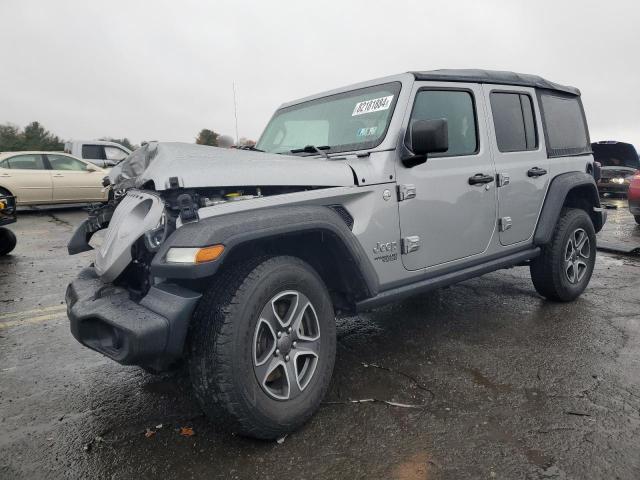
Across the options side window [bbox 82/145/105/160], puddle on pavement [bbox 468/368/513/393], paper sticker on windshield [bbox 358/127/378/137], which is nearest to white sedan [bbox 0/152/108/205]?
side window [bbox 82/145/105/160]

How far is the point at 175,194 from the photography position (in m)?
2.28

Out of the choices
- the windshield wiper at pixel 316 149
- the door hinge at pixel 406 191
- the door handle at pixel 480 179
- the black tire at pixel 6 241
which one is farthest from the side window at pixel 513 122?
the black tire at pixel 6 241

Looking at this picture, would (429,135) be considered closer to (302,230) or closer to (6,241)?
(302,230)

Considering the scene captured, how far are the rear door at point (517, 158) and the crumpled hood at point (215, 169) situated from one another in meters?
1.59

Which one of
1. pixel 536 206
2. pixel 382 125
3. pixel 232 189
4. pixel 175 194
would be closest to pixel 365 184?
pixel 382 125

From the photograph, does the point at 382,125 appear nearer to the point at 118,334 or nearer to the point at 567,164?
the point at 118,334

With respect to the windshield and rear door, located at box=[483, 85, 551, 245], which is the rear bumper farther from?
the windshield

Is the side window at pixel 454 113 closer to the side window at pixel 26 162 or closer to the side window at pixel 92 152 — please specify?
the side window at pixel 26 162

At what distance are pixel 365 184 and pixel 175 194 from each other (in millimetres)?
1100

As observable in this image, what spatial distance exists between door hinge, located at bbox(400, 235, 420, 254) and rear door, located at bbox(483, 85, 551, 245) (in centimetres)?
101

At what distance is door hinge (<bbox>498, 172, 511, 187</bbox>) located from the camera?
3.67 m

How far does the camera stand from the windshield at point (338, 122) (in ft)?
10.3

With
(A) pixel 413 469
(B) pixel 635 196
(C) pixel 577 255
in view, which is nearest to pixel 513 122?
(C) pixel 577 255

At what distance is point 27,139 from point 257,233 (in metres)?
49.3
